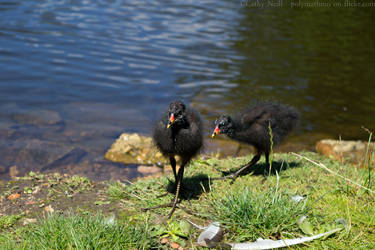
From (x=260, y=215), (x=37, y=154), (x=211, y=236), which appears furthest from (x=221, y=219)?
(x=37, y=154)

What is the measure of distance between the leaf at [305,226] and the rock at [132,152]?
14.2 feet

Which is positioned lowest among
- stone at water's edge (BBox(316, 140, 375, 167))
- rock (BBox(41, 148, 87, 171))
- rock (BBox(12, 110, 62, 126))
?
stone at water's edge (BBox(316, 140, 375, 167))

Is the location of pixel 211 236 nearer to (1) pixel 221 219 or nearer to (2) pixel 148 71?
(1) pixel 221 219

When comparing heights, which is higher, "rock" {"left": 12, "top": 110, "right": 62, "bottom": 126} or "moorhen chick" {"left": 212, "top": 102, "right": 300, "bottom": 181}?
"moorhen chick" {"left": 212, "top": 102, "right": 300, "bottom": 181}

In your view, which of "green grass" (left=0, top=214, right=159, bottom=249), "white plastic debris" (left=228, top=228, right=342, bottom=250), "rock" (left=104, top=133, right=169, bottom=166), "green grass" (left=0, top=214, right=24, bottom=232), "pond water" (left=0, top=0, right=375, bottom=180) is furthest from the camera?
"pond water" (left=0, top=0, right=375, bottom=180)

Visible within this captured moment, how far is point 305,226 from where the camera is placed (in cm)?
346

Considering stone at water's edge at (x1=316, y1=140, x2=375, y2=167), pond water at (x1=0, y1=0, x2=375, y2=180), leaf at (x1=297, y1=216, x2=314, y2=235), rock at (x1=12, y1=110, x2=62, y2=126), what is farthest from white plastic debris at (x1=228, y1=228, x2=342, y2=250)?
rock at (x1=12, y1=110, x2=62, y2=126)

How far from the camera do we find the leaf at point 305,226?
345cm

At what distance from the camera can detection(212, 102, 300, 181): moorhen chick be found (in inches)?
199

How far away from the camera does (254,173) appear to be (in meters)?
5.34

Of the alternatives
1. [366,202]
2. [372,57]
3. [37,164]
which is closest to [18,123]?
[37,164]

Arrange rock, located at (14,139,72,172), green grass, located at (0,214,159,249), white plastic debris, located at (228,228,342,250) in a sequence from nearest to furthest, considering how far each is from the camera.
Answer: green grass, located at (0,214,159,249) → white plastic debris, located at (228,228,342,250) → rock, located at (14,139,72,172)

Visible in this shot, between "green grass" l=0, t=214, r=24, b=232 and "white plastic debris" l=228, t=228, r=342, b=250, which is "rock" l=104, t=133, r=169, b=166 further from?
"white plastic debris" l=228, t=228, r=342, b=250

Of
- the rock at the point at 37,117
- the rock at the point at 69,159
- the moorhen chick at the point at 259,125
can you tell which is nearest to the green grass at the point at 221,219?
the moorhen chick at the point at 259,125
